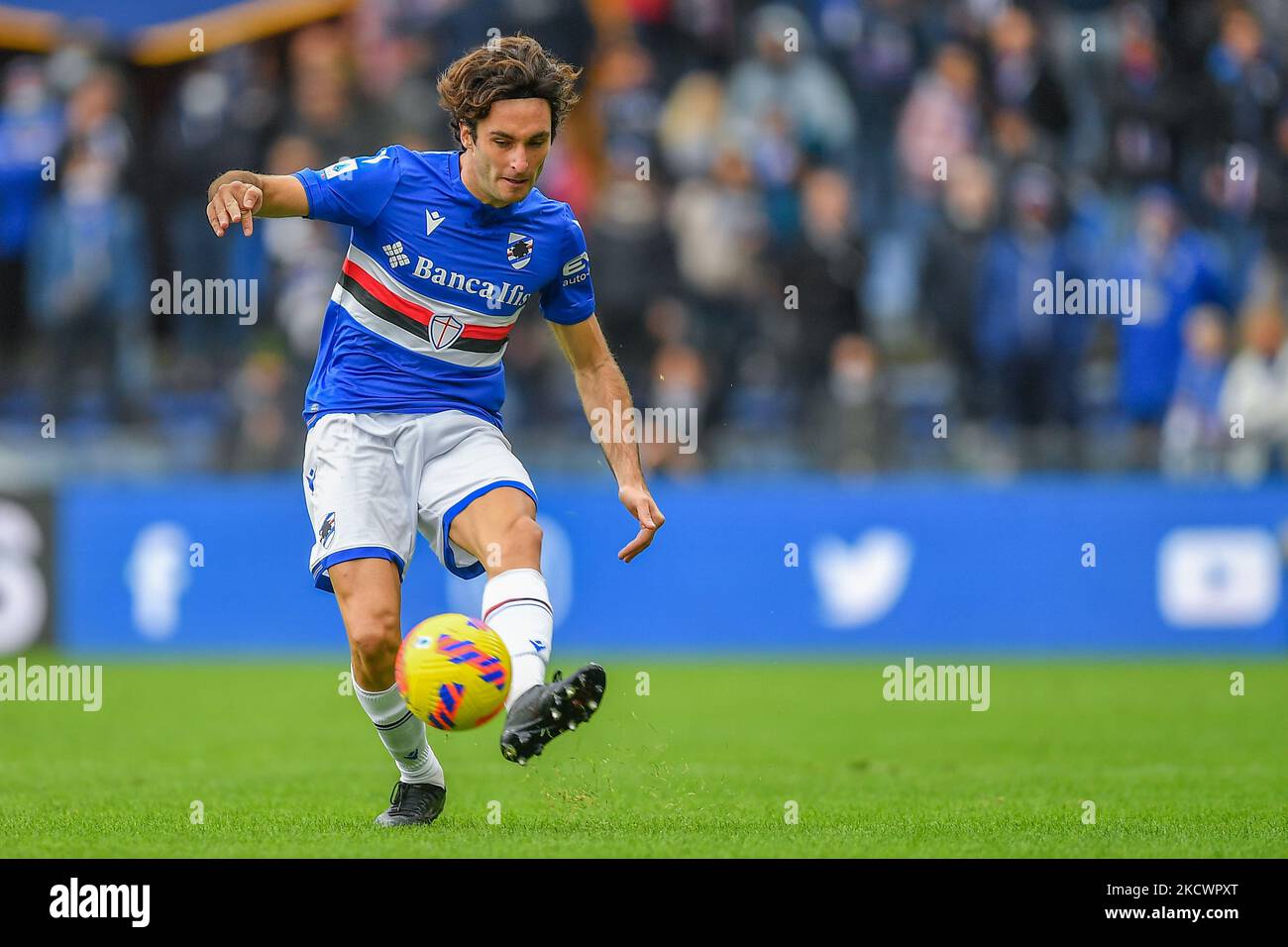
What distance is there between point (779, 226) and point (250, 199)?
1047cm

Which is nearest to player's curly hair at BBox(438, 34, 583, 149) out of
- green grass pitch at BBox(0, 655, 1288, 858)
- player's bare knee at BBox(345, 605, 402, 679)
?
player's bare knee at BBox(345, 605, 402, 679)

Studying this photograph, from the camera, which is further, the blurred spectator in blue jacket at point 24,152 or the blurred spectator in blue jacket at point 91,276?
the blurred spectator in blue jacket at point 24,152

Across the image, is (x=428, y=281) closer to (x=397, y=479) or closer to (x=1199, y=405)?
(x=397, y=479)

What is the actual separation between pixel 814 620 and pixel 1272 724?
4727 millimetres

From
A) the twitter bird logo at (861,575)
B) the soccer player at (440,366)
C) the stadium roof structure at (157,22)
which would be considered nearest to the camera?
the soccer player at (440,366)

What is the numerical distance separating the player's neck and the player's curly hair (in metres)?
0.14

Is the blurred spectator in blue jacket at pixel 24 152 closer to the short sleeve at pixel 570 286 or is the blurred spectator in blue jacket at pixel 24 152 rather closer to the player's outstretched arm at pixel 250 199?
the short sleeve at pixel 570 286

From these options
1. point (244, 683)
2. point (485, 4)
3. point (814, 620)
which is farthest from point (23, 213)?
point (814, 620)

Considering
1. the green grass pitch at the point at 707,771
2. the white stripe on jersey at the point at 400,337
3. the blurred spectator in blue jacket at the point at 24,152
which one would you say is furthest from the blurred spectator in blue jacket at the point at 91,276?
the white stripe on jersey at the point at 400,337

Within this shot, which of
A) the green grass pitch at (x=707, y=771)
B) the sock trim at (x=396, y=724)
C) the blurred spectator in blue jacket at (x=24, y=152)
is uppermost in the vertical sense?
the blurred spectator in blue jacket at (x=24, y=152)

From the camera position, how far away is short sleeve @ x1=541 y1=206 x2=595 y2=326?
23.9ft

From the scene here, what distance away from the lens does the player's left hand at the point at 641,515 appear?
7023mm

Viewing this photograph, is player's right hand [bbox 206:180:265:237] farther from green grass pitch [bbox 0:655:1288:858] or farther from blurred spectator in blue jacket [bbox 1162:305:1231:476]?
blurred spectator in blue jacket [bbox 1162:305:1231:476]

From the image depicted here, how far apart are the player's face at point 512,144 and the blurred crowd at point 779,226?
8050 millimetres
